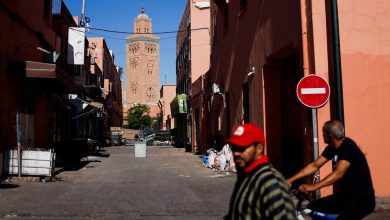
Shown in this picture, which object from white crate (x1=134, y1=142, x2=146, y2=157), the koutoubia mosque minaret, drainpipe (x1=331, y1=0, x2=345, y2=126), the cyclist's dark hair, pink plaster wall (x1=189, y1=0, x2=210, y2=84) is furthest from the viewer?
the koutoubia mosque minaret

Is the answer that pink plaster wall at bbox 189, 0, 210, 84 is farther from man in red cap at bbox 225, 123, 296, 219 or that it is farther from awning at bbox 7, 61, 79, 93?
man in red cap at bbox 225, 123, 296, 219

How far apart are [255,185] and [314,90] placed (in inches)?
239

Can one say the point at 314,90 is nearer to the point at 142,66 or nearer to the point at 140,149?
the point at 140,149

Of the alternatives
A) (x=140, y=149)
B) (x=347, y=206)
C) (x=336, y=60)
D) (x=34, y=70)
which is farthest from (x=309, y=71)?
(x=140, y=149)

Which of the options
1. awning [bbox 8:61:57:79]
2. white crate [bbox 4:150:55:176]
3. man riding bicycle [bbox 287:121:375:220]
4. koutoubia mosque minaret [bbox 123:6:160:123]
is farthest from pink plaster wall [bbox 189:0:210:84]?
koutoubia mosque minaret [bbox 123:6:160:123]

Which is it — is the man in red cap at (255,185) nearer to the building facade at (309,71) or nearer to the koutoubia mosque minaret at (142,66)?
the building facade at (309,71)

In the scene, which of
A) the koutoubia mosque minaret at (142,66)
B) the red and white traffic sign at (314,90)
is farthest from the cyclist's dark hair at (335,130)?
the koutoubia mosque minaret at (142,66)

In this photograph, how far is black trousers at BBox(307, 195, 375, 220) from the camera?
4.22 m

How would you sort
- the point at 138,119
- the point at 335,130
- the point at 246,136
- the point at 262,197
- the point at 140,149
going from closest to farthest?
1. the point at 262,197
2. the point at 246,136
3. the point at 335,130
4. the point at 140,149
5. the point at 138,119

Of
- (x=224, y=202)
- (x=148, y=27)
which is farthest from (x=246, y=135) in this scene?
(x=148, y=27)

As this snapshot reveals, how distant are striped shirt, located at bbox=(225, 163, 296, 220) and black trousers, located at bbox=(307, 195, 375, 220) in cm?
185

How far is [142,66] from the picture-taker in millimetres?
149000

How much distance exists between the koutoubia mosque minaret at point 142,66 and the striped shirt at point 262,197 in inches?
5714

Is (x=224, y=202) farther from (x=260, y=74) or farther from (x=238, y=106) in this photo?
(x=238, y=106)
